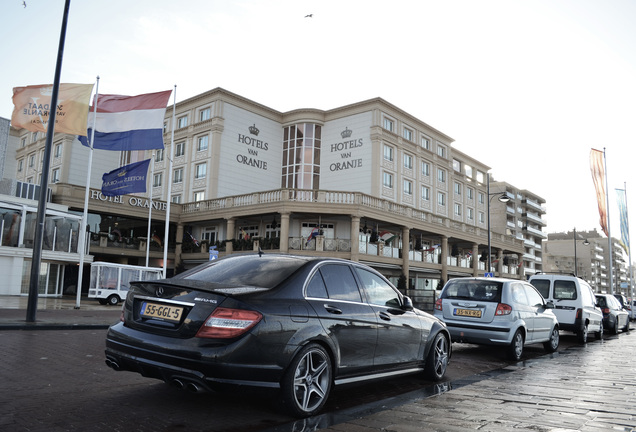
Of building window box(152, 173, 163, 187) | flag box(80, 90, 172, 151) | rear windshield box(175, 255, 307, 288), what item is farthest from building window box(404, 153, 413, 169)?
rear windshield box(175, 255, 307, 288)

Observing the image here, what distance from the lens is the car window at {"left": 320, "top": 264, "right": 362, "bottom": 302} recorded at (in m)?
5.34

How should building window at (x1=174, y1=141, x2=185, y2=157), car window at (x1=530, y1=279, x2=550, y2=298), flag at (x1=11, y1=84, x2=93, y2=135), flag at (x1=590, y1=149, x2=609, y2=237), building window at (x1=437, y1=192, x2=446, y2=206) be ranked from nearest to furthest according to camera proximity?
car window at (x1=530, y1=279, x2=550, y2=298), flag at (x1=11, y1=84, x2=93, y2=135), flag at (x1=590, y1=149, x2=609, y2=237), building window at (x1=174, y1=141, x2=185, y2=157), building window at (x1=437, y1=192, x2=446, y2=206)

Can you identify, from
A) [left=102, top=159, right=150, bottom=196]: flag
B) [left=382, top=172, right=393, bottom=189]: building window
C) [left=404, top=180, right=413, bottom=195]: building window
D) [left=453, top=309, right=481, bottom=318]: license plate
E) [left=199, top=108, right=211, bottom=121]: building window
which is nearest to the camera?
[left=453, top=309, right=481, bottom=318]: license plate

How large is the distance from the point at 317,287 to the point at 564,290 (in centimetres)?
1199

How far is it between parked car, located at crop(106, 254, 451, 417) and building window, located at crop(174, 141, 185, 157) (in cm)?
4311

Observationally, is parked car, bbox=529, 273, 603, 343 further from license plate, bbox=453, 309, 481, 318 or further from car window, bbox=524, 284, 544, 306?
license plate, bbox=453, 309, 481, 318

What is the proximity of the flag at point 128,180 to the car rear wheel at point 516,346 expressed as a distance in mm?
18189

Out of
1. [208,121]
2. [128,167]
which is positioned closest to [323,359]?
[128,167]

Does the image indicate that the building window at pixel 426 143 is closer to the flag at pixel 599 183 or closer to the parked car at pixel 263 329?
the flag at pixel 599 183

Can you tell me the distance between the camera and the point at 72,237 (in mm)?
31109

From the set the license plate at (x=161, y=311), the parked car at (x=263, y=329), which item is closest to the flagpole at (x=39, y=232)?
the parked car at (x=263, y=329)

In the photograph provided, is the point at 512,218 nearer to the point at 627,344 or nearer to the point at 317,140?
the point at 317,140

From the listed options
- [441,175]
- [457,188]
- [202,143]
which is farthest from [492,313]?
[457,188]

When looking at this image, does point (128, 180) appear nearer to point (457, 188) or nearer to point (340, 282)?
point (340, 282)
